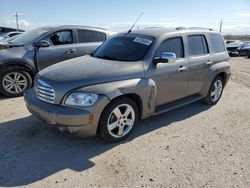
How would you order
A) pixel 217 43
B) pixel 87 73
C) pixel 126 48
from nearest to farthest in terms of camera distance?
1. pixel 87 73
2. pixel 126 48
3. pixel 217 43

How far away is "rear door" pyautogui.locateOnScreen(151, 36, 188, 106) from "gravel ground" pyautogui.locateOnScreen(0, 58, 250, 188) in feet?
1.80

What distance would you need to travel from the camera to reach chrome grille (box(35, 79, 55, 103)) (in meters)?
3.94

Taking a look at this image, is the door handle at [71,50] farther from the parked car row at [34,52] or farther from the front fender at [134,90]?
the front fender at [134,90]

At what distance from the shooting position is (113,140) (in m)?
4.23

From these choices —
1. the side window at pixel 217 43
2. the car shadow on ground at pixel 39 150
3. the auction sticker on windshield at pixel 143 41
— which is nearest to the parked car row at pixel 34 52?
the car shadow on ground at pixel 39 150

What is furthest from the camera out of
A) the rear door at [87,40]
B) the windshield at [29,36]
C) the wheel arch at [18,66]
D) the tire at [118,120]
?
the rear door at [87,40]

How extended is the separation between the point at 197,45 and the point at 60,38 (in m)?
3.56

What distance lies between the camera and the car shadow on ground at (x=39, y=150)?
343cm

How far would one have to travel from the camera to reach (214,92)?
20.9ft

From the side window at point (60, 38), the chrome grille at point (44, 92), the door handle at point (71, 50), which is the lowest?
the chrome grille at point (44, 92)

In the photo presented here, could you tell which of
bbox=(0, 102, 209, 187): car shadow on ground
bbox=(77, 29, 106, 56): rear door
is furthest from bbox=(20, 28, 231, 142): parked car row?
bbox=(77, 29, 106, 56): rear door

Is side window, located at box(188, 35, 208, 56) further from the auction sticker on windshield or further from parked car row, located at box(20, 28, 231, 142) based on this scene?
the auction sticker on windshield

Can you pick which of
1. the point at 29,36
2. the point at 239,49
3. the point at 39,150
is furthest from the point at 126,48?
the point at 239,49

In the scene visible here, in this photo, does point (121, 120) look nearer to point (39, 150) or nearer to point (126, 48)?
point (39, 150)
